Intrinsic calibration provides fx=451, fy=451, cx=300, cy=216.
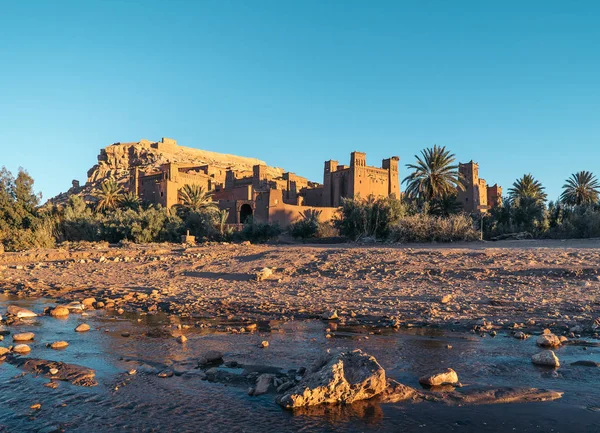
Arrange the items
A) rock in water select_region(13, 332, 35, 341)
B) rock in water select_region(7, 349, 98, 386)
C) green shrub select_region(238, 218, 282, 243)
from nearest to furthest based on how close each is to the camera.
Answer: rock in water select_region(7, 349, 98, 386), rock in water select_region(13, 332, 35, 341), green shrub select_region(238, 218, 282, 243)

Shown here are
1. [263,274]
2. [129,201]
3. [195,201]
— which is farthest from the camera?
[129,201]

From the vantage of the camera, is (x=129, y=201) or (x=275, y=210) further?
(x=129, y=201)

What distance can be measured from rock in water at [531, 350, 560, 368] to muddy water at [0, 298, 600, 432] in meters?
0.10

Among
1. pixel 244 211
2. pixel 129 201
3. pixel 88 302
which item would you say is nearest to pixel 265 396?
pixel 88 302

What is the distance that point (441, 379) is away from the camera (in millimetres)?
4781

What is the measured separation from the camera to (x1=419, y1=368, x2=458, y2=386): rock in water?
4770mm

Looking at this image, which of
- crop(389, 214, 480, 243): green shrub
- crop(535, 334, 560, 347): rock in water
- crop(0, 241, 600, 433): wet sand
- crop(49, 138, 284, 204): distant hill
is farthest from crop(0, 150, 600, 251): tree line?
crop(49, 138, 284, 204): distant hill

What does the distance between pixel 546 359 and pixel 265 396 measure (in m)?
3.39

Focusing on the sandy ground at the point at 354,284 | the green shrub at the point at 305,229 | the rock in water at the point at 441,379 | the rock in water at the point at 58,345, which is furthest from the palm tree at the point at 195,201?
the rock in water at the point at 441,379

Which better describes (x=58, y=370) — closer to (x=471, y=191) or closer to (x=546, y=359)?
(x=546, y=359)

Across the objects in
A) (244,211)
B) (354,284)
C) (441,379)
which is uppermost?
(244,211)

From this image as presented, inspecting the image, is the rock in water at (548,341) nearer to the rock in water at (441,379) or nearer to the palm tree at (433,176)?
the rock in water at (441,379)

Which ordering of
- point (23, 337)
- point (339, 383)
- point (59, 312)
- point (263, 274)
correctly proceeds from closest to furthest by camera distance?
1. point (339, 383)
2. point (23, 337)
3. point (59, 312)
4. point (263, 274)

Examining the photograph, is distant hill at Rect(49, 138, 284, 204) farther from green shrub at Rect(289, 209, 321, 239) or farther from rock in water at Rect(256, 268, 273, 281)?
rock in water at Rect(256, 268, 273, 281)
